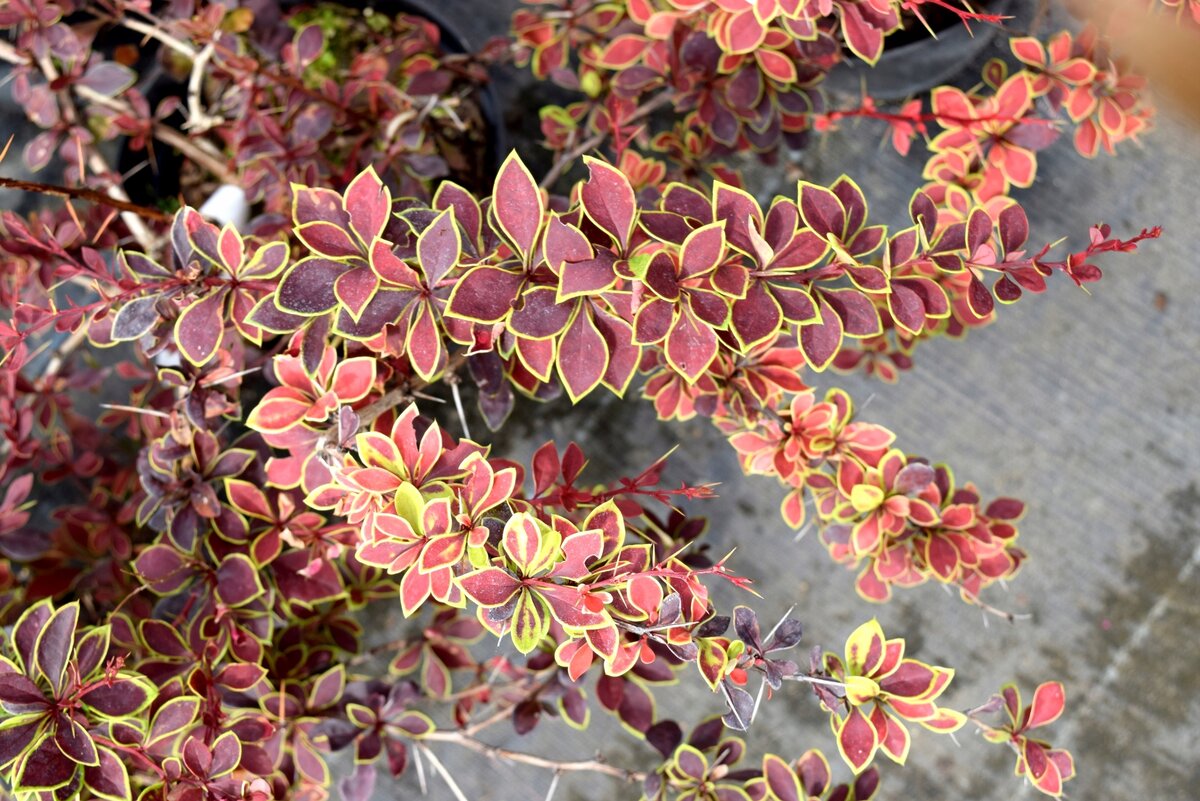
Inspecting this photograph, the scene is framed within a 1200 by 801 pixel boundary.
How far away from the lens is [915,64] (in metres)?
1.70

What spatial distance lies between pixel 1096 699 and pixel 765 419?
1218mm

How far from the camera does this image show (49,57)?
4.66ft

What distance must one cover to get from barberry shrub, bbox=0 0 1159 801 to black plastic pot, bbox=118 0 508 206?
58 mm

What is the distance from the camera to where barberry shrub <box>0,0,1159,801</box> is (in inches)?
36.6

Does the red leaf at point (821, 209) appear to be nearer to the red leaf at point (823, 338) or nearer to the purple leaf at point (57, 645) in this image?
the red leaf at point (823, 338)

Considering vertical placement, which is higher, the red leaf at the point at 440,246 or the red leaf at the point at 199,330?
the red leaf at the point at 440,246

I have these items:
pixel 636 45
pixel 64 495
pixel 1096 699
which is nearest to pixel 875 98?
pixel 636 45

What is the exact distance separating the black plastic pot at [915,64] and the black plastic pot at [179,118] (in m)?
0.65

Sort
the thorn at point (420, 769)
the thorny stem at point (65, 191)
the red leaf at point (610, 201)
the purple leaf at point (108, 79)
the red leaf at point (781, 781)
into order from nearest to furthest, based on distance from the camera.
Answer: the red leaf at point (610, 201) < the thorny stem at point (65, 191) < the red leaf at point (781, 781) < the thorn at point (420, 769) < the purple leaf at point (108, 79)

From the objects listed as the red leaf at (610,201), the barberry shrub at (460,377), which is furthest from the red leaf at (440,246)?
the red leaf at (610,201)

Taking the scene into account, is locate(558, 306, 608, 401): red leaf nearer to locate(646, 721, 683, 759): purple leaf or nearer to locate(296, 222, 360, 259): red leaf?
locate(296, 222, 360, 259): red leaf

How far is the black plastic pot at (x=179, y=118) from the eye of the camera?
1.65 meters

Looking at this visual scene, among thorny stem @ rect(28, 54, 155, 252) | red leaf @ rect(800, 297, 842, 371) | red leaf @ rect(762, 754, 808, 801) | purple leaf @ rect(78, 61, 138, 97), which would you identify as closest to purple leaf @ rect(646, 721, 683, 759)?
red leaf @ rect(762, 754, 808, 801)

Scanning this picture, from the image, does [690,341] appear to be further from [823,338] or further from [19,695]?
[19,695]
